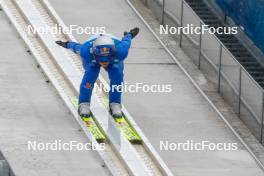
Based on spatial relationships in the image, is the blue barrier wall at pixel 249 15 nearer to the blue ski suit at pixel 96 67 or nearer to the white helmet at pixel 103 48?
the blue ski suit at pixel 96 67

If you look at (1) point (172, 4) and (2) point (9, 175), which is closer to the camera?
(2) point (9, 175)

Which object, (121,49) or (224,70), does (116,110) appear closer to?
(121,49)

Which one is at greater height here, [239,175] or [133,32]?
[133,32]

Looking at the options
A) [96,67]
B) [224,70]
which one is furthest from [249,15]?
[96,67]

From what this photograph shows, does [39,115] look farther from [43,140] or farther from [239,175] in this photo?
[239,175]

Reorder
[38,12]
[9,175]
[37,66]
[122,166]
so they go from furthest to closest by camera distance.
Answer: [38,12]
[37,66]
[122,166]
[9,175]

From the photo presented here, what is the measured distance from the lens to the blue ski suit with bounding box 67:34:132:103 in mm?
28688

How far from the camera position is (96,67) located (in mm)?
28781

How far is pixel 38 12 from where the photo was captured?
33656 millimetres

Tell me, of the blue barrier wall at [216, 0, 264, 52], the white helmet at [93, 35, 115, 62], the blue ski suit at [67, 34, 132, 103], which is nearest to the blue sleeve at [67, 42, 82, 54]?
the blue ski suit at [67, 34, 132, 103]

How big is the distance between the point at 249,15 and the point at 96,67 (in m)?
5.94

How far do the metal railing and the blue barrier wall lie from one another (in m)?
1.37

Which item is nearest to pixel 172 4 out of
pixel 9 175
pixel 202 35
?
pixel 202 35

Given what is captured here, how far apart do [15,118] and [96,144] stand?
1.65 meters
